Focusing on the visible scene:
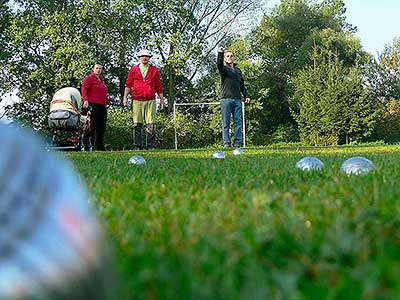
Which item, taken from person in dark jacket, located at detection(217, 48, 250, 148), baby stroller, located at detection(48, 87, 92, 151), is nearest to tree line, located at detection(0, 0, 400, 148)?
baby stroller, located at detection(48, 87, 92, 151)

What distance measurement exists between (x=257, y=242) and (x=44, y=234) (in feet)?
2.50

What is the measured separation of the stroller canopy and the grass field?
1075cm

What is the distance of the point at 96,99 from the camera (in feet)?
37.8

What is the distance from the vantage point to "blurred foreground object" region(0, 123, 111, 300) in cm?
65

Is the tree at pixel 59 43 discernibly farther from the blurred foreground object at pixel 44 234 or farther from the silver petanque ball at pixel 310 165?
the blurred foreground object at pixel 44 234

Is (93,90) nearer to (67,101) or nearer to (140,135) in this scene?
(140,135)

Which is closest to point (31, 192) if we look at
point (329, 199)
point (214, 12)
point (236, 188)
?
point (329, 199)

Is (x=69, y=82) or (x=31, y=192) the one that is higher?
(x=69, y=82)

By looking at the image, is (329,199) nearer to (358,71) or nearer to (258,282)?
(258,282)

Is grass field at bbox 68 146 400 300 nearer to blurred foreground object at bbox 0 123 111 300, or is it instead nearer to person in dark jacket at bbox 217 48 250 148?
blurred foreground object at bbox 0 123 111 300

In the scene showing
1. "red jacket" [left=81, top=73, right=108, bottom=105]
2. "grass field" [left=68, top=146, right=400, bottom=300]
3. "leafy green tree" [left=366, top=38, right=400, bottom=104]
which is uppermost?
"leafy green tree" [left=366, top=38, right=400, bottom=104]

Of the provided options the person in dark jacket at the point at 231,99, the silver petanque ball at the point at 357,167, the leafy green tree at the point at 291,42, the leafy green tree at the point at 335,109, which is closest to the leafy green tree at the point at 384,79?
the leafy green tree at the point at 291,42

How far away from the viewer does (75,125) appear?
12.8 metres

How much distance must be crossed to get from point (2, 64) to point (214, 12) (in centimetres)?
1178
